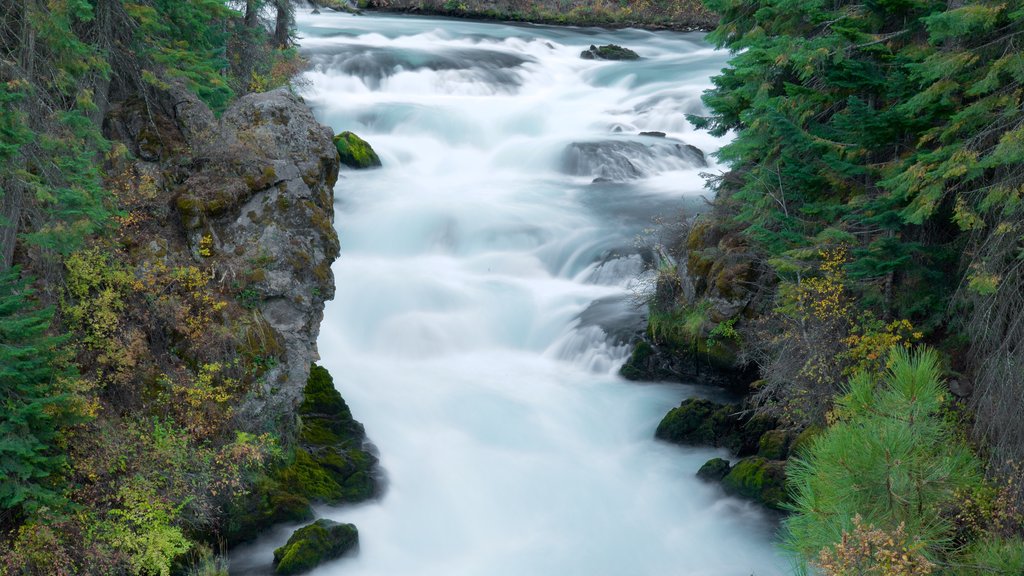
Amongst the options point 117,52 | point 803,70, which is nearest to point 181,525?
point 117,52

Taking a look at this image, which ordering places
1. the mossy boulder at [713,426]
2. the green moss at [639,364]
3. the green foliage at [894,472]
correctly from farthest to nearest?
the green moss at [639,364], the mossy boulder at [713,426], the green foliage at [894,472]

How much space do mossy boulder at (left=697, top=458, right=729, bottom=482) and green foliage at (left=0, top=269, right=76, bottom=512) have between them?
7.98 meters

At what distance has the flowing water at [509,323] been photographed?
1079cm

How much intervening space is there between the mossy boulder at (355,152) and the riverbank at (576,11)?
19241 mm

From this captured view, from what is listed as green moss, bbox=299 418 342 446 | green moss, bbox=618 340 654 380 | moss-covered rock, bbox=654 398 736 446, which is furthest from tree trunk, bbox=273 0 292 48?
moss-covered rock, bbox=654 398 736 446

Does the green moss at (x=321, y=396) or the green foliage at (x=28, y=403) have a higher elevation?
the green foliage at (x=28, y=403)

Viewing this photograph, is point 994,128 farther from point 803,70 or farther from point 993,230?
point 803,70

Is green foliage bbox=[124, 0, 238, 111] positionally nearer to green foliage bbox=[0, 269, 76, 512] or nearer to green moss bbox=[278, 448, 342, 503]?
green foliage bbox=[0, 269, 76, 512]

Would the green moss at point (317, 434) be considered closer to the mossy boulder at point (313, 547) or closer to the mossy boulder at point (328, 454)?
the mossy boulder at point (328, 454)

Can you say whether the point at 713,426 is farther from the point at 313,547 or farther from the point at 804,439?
the point at 313,547

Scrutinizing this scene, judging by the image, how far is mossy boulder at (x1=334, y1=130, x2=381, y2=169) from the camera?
67.1 feet

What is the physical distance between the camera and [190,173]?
36.8 ft

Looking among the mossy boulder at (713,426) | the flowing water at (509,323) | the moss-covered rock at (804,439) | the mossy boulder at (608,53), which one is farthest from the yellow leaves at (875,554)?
the mossy boulder at (608,53)

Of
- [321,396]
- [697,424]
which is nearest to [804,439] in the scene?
[697,424]
